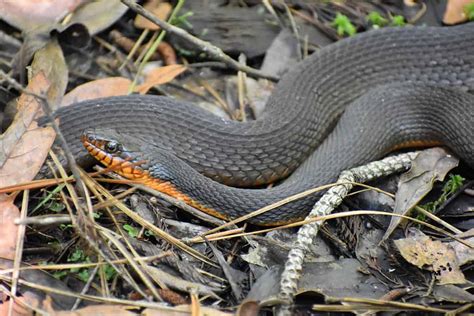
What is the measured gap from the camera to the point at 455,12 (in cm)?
654

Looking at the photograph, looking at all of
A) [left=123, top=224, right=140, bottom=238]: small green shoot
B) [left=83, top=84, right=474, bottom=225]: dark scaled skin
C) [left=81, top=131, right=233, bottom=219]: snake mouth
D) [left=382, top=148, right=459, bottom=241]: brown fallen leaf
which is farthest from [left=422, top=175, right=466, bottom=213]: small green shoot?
[left=123, top=224, right=140, bottom=238]: small green shoot

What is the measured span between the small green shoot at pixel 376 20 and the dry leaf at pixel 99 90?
2730mm

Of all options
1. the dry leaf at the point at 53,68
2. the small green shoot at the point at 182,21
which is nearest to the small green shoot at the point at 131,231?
the dry leaf at the point at 53,68

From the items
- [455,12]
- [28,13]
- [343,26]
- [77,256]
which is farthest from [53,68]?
[455,12]

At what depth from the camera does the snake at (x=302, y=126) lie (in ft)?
16.0

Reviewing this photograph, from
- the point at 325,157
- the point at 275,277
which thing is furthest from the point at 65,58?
the point at 275,277

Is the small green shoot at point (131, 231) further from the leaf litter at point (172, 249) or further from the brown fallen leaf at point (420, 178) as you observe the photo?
the brown fallen leaf at point (420, 178)

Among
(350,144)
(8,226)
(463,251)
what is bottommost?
(463,251)

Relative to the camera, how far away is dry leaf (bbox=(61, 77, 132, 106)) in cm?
562

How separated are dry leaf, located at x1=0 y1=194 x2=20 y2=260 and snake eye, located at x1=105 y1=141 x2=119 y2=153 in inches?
33.8

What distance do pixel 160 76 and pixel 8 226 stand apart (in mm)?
2380

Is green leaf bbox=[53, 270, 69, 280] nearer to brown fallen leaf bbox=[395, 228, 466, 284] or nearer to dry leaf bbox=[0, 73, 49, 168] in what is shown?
dry leaf bbox=[0, 73, 49, 168]

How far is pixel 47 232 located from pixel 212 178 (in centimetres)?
162

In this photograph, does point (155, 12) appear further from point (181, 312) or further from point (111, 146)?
point (181, 312)
